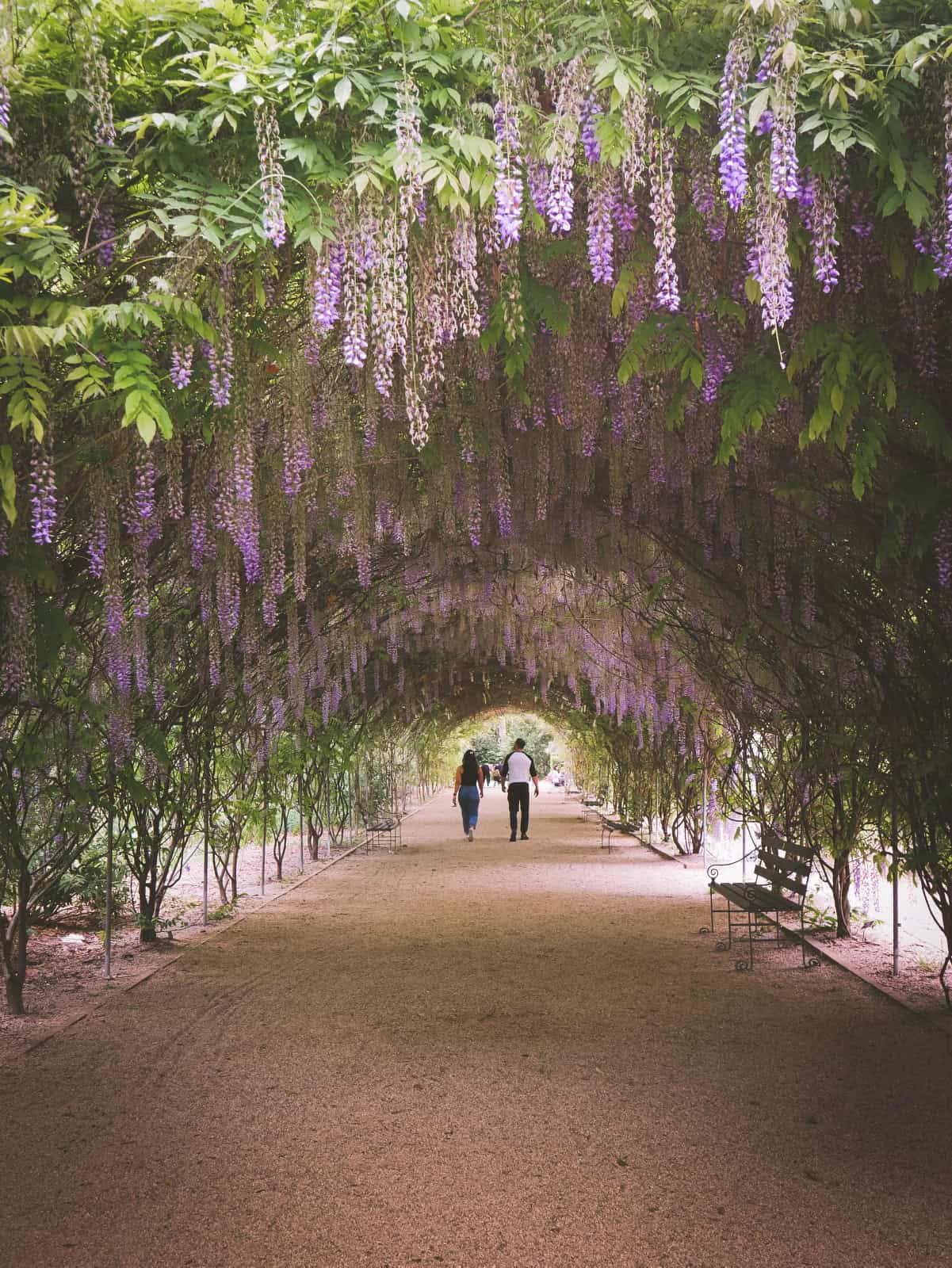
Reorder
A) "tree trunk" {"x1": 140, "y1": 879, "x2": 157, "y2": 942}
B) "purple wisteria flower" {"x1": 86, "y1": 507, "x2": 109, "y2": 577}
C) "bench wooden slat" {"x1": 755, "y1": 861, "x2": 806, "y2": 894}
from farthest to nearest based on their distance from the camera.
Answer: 1. "tree trunk" {"x1": 140, "y1": 879, "x2": 157, "y2": 942}
2. "bench wooden slat" {"x1": 755, "y1": 861, "x2": 806, "y2": 894}
3. "purple wisteria flower" {"x1": 86, "y1": 507, "x2": 109, "y2": 577}

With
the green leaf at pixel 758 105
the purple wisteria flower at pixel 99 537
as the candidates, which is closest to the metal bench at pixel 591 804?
the purple wisteria flower at pixel 99 537

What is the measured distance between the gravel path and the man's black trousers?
9.05m

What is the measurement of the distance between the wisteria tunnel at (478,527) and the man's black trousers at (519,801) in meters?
7.91

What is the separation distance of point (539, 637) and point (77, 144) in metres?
8.75

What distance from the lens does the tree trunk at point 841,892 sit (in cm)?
697

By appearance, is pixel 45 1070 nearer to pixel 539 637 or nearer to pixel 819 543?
pixel 819 543

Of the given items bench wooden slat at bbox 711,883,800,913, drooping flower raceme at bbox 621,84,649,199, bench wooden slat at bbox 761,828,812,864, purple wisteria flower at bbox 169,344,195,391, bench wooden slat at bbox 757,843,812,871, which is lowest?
bench wooden slat at bbox 711,883,800,913

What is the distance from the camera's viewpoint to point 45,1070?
438 cm

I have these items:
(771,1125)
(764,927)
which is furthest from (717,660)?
(771,1125)

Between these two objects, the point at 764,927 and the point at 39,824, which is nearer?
the point at 39,824

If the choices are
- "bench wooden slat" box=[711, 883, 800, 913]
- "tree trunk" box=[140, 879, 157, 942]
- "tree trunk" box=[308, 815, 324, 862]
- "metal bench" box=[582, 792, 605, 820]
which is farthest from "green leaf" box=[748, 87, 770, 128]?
"metal bench" box=[582, 792, 605, 820]

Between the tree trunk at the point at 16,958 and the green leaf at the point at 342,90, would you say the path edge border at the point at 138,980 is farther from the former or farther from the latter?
the green leaf at the point at 342,90

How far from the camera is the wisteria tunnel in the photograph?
243cm

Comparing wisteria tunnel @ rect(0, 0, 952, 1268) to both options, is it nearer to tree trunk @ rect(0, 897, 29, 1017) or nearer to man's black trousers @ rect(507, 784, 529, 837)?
tree trunk @ rect(0, 897, 29, 1017)
